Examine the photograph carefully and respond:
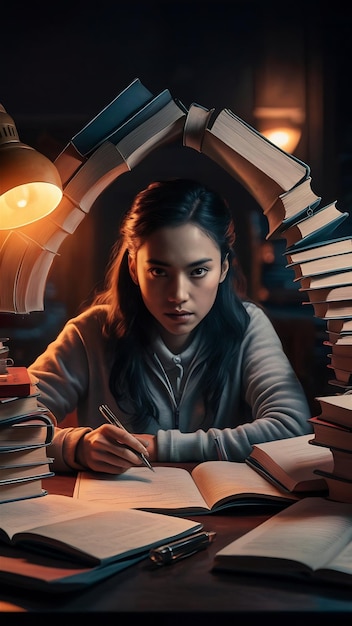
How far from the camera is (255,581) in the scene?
90 centimetres

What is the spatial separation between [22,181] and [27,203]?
6.7 inches

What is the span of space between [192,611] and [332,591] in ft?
0.52

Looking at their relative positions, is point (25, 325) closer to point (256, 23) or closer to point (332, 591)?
point (256, 23)

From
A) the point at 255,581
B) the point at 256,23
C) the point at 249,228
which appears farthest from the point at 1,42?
the point at 255,581

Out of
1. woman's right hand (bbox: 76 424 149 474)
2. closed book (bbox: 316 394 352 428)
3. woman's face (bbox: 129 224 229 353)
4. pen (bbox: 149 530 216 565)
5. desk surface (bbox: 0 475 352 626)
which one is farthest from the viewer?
woman's face (bbox: 129 224 229 353)

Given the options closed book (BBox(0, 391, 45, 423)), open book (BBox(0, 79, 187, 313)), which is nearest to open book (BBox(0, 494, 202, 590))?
closed book (BBox(0, 391, 45, 423))

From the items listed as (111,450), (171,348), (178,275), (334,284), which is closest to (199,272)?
(178,275)

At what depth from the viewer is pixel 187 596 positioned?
870mm

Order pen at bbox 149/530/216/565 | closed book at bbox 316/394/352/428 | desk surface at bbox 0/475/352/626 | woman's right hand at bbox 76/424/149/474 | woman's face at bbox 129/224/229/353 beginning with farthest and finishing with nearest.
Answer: woman's face at bbox 129/224/229/353 < woman's right hand at bbox 76/424/149/474 < closed book at bbox 316/394/352/428 < pen at bbox 149/530/216/565 < desk surface at bbox 0/475/352/626

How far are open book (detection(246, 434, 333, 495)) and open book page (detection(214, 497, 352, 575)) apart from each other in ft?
0.39

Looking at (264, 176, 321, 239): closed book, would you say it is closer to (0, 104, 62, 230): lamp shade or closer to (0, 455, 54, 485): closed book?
(0, 104, 62, 230): lamp shade

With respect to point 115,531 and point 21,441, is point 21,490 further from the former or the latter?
point 115,531

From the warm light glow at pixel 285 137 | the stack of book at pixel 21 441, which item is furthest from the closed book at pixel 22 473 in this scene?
the warm light glow at pixel 285 137

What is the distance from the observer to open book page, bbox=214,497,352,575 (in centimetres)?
90
